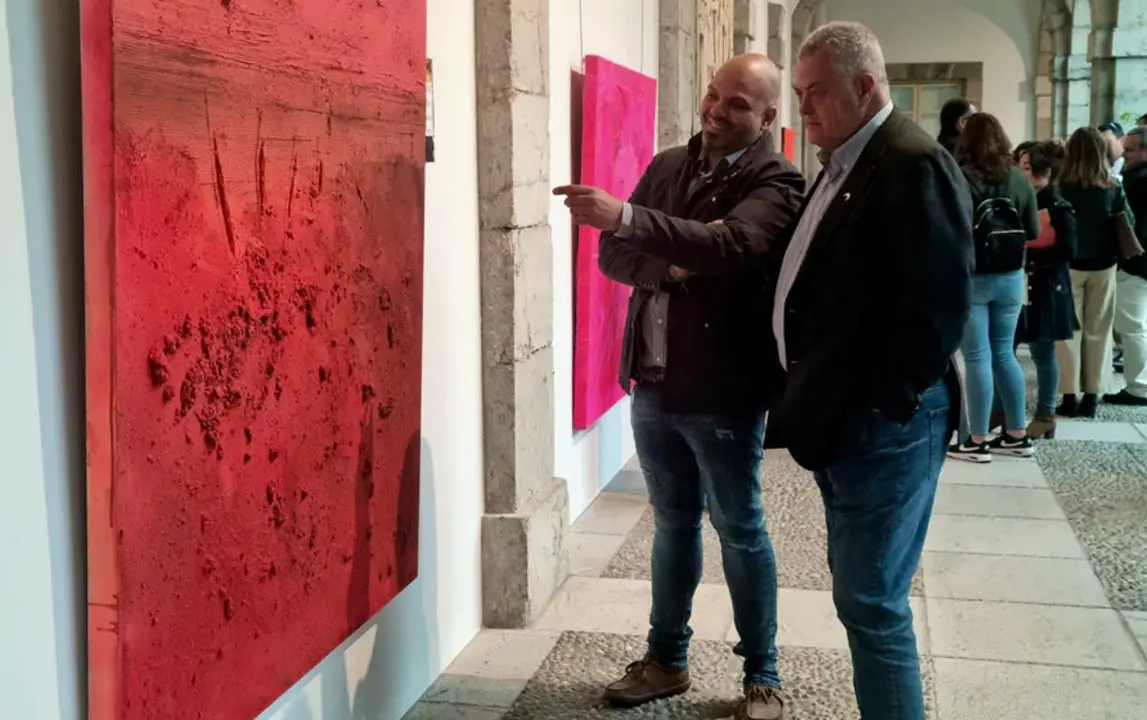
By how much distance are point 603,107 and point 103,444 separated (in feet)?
11.8

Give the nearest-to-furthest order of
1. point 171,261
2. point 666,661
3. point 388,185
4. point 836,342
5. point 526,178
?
1. point 171,261
2. point 836,342
3. point 388,185
4. point 666,661
5. point 526,178

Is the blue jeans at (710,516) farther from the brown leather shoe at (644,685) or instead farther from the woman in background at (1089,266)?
the woman in background at (1089,266)

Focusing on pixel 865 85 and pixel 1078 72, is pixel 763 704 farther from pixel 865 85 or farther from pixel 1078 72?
pixel 1078 72

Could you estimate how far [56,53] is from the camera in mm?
1786

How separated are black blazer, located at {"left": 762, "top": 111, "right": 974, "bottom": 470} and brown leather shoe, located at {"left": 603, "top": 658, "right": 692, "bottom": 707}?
3.59 ft

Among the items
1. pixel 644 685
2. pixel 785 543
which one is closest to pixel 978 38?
pixel 785 543

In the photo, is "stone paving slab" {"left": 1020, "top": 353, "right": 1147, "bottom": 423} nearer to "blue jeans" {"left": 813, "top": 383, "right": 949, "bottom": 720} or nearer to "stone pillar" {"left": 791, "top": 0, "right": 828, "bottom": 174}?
"blue jeans" {"left": 813, "top": 383, "right": 949, "bottom": 720}

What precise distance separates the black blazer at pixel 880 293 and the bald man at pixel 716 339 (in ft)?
1.35

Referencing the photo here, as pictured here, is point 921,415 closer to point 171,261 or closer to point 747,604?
point 747,604

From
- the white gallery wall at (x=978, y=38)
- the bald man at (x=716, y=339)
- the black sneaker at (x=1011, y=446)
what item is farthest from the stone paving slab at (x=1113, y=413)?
the white gallery wall at (x=978, y=38)

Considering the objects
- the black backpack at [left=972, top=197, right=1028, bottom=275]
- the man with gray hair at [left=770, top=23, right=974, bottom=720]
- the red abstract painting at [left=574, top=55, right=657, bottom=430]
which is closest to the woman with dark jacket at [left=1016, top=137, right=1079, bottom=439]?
the black backpack at [left=972, top=197, right=1028, bottom=275]

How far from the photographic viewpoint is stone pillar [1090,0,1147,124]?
11.6 m

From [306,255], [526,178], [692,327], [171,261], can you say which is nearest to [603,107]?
[526,178]

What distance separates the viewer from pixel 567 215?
17.1ft
